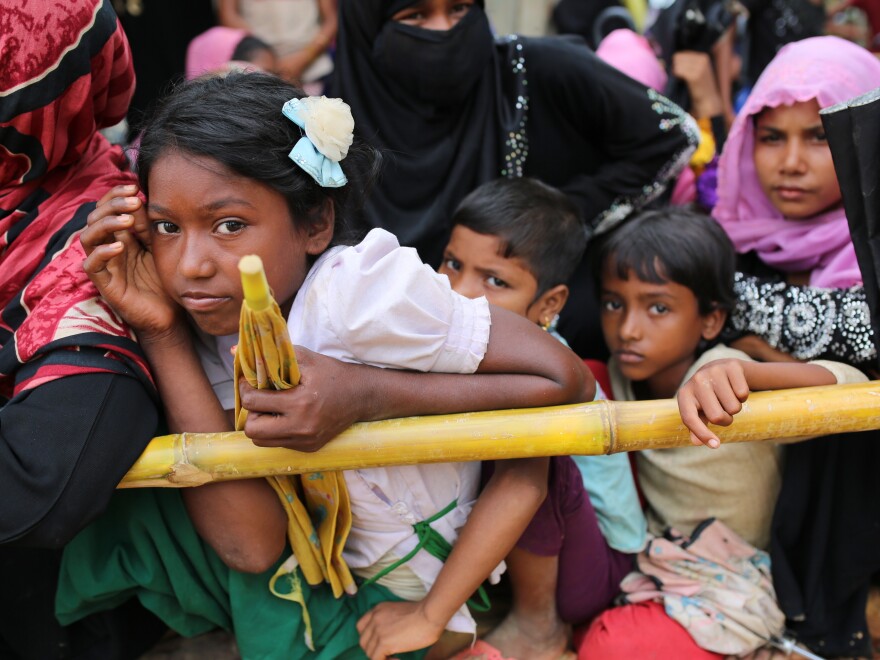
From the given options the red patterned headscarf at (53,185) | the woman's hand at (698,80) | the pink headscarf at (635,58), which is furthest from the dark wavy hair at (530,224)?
the woman's hand at (698,80)

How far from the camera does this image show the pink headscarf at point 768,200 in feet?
A: 8.38

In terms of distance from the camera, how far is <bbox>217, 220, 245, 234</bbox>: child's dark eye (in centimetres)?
169

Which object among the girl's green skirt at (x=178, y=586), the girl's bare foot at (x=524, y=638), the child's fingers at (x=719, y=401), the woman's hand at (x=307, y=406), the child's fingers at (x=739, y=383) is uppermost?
the child's fingers at (x=739, y=383)

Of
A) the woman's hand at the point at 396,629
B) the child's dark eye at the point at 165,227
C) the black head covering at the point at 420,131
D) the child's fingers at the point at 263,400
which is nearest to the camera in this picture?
the child's fingers at the point at 263,400

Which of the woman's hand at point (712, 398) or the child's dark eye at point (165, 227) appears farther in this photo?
the child's dark eye at point (165, 227)

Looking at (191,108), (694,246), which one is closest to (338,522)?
(191,108)

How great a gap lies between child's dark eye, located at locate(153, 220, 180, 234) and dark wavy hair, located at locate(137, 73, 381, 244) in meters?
0.10

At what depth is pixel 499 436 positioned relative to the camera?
1639 mm

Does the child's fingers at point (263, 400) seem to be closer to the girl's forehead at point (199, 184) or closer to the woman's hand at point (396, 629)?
the girl's forehead at point (199, 184)

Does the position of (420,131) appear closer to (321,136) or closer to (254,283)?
(321,136)

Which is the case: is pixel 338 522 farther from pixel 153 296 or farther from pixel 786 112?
pixel 786 112

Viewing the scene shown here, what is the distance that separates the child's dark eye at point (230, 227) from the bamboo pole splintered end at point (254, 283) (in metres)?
0.49

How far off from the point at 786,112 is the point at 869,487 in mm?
1160

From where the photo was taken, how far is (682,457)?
2.46 metres
